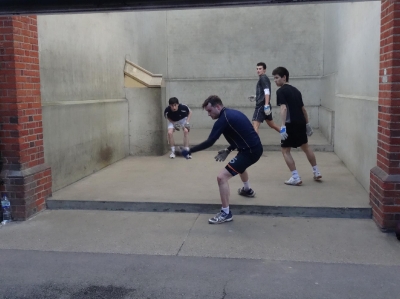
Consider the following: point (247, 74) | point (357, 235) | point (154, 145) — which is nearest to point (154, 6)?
point (357, 235)

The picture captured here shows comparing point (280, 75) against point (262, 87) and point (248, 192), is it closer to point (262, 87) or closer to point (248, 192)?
point (262, 87)

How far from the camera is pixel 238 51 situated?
15.3 metres

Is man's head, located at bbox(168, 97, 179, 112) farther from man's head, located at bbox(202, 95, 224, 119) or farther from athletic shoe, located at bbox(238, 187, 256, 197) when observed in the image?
man's head, located at bbox(202, 95, 224, 119)

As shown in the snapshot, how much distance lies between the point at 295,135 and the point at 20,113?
13.9ft

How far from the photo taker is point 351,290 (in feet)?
14.3

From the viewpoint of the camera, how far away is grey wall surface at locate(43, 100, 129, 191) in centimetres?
777

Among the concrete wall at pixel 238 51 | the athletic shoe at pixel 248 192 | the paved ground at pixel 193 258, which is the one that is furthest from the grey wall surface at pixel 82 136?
the concrete wall at pixel 238 51

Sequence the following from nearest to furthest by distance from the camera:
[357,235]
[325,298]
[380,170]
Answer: [325,298] → [357,235] → [380,170]

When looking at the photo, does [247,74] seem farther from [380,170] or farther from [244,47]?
[380,170]

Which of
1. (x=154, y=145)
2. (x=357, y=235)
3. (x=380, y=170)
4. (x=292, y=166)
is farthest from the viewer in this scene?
(x=154, y=145)

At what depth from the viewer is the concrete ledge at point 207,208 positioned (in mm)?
6500

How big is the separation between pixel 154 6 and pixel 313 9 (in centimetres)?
1138

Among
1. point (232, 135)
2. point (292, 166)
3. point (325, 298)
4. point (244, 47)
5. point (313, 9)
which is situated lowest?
point (325, 298)

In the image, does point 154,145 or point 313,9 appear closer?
point 154,145
